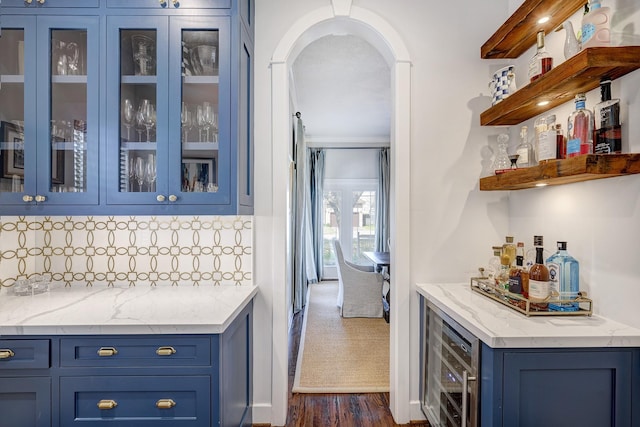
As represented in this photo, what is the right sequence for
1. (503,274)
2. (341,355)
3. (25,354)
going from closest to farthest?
(25,354), (503,274), (341,355)

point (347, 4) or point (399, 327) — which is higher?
point (347, 4)

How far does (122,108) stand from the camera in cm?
168

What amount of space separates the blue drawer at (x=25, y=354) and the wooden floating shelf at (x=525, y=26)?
2583mm

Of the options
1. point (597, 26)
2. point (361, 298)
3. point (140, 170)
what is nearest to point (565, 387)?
point (597, 26)

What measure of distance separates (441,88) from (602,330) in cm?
150

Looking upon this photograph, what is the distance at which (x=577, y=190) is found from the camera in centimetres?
157

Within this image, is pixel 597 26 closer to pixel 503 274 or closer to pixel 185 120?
pixel 503 274

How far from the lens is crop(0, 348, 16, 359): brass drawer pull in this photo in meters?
1.32

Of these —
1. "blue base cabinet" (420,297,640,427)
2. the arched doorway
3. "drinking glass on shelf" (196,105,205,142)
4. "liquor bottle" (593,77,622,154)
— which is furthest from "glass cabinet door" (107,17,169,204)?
"liquor bottle" (593,77,622,154)

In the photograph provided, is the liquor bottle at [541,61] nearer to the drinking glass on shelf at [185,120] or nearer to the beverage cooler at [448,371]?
the beverage cooler at [448,371]

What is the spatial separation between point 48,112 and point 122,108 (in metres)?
0.33

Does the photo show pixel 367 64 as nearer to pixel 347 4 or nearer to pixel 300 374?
pixel 347 4

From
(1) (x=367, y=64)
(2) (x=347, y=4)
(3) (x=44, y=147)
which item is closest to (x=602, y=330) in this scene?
(2) (x=347, y=4)

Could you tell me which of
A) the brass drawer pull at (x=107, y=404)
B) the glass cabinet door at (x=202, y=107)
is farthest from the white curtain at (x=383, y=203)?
the brass drawer pull at (x=107, y=404)
